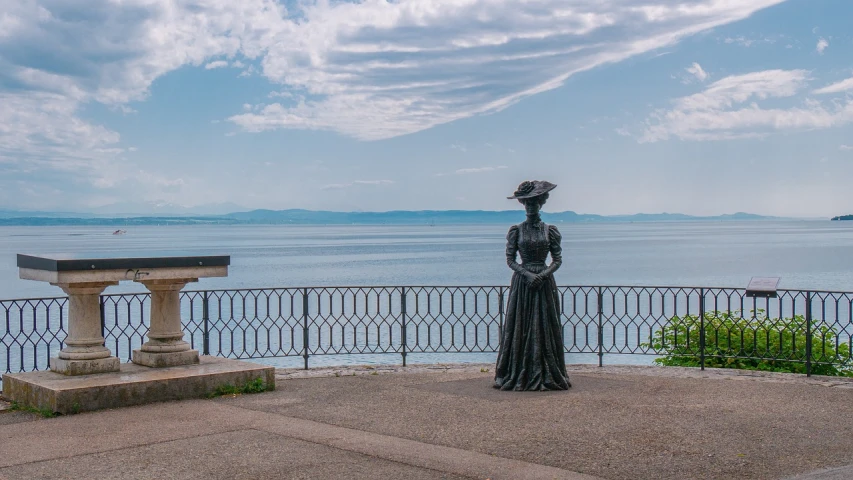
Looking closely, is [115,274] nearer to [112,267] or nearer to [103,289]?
[112,267]

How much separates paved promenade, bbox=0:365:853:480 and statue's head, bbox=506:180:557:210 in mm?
2266

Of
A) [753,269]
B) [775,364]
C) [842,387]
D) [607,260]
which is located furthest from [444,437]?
[607,260]

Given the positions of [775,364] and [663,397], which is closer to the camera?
[663,397]

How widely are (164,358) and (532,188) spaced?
15.8 ft

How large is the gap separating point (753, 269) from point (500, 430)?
179ft

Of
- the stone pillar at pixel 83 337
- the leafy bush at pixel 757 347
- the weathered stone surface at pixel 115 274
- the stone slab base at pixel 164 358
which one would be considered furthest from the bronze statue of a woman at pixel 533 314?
the stone pillar at pixel 83 337

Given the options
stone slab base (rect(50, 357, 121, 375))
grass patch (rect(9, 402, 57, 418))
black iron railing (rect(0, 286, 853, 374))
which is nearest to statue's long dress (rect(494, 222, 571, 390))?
black iron railing (rect(0, 286, 853, 374))

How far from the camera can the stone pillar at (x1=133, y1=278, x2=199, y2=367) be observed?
10.0 meters

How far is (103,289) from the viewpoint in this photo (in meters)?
9.42

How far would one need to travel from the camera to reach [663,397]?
948 cm

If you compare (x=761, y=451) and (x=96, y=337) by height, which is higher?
(x=96, y=337)

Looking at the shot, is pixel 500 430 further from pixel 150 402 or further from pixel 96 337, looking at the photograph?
pixel 96 337

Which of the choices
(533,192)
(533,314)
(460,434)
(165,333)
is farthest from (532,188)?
(165,333)

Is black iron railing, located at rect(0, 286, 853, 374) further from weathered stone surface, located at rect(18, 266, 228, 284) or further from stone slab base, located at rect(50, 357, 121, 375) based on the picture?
weathered stone surface, located at rect(18, 266, 228, 284)
